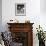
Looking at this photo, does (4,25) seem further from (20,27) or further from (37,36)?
(37,36)

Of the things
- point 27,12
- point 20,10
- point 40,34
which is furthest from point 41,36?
point 20,10

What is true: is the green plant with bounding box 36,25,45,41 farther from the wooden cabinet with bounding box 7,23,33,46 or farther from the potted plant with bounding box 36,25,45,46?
the wooden cabinet with bounding box 7,23,33,46

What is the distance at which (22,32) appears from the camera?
215 inches

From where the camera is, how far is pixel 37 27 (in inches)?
219

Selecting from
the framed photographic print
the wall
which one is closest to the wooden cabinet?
the wall

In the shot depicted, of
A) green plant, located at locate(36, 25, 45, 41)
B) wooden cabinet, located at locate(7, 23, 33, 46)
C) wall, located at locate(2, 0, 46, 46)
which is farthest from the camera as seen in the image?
wall, located at locate(2, 0, 46, 46)

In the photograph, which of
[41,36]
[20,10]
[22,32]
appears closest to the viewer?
[41,36]

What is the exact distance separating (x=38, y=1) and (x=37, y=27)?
41.0 inches

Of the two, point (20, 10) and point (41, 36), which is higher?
point (20, 10)

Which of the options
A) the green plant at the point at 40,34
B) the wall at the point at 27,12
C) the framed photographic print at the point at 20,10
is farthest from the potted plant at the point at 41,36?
the framed photographic print at the point at 20,10

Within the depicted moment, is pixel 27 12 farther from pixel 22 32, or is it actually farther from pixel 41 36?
pixel 41 36

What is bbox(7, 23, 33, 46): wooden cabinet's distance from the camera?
5.38m

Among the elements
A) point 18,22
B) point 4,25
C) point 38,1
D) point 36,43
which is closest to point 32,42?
point 36,43

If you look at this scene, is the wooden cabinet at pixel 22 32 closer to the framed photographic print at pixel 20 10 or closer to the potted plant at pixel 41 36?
the potted plant at pixel 41 36
